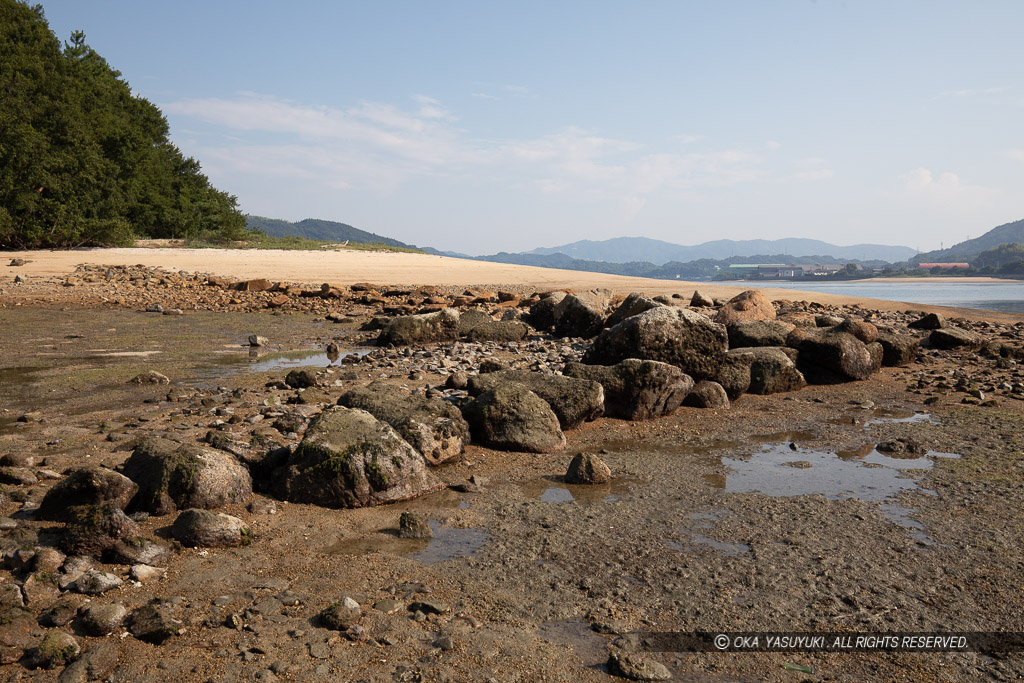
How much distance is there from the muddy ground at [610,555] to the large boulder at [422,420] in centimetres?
19

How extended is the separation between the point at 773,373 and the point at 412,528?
6879mm

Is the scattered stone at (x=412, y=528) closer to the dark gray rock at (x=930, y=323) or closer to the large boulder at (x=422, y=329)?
the large boulder at (x=422, y=329)

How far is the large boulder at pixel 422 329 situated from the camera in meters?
13.3

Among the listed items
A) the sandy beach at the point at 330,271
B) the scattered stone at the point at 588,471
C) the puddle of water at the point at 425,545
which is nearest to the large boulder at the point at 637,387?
the scattered stone at the point at 588,471

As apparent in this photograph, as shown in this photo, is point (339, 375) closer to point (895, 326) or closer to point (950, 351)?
point (950, 351)

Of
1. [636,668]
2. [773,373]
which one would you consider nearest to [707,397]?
[773,373]

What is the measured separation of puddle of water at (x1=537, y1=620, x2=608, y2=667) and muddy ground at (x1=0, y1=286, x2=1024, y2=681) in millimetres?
13

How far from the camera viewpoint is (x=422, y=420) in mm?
6695

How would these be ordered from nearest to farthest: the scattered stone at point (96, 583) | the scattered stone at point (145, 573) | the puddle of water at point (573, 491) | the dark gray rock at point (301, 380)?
the scattered stone at point (96, 583) → the scattered stone at point (145, 573) → the puddle of water at point (573, 491) → the dark gray rock at point (301, 380)

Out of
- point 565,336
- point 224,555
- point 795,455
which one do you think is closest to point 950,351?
point 565,336

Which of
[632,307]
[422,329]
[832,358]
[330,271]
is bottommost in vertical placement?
[832,358]

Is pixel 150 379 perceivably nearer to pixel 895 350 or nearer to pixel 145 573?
pixel 145 573

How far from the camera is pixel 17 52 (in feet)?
114

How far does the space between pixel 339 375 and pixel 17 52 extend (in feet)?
121
